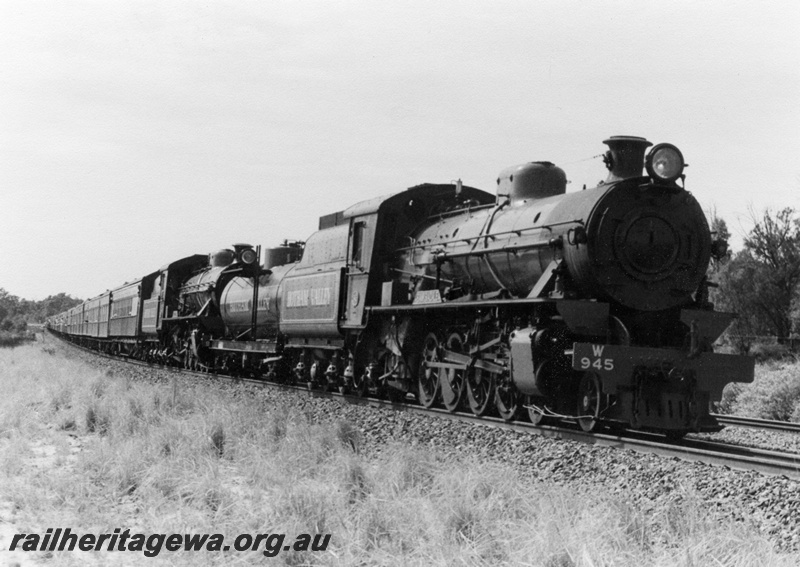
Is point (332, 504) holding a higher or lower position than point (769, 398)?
lower

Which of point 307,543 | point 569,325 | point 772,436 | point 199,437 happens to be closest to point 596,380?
point 569,325

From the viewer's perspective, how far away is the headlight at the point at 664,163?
9.55 metres

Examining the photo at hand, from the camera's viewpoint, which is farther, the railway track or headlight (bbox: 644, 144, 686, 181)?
headlight (bbox: 644, 144, 686, 181)

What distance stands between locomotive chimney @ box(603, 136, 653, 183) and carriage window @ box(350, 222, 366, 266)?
529cm

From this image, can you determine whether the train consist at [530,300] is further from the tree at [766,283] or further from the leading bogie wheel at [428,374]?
the tree at [766,283]

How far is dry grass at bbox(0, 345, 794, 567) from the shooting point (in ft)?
15.2

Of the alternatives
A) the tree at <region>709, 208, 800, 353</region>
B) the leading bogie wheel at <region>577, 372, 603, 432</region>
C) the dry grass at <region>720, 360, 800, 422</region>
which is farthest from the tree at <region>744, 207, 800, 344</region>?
the leading bogie wheel at <region>577, 372, 603, 432</region>

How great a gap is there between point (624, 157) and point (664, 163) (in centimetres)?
52

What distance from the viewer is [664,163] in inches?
379

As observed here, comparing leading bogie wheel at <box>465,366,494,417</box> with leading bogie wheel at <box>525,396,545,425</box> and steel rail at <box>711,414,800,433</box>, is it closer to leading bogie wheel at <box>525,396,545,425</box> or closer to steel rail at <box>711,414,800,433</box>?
leading bogie wheel at <box>525,396,545,425</box>

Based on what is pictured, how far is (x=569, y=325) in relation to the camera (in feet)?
30.2

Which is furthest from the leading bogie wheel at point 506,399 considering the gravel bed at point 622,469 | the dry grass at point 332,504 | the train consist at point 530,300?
the dry grass at point 332,504

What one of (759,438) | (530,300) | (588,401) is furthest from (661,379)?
(759,438)

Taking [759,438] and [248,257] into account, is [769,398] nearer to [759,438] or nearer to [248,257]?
[759,438]
